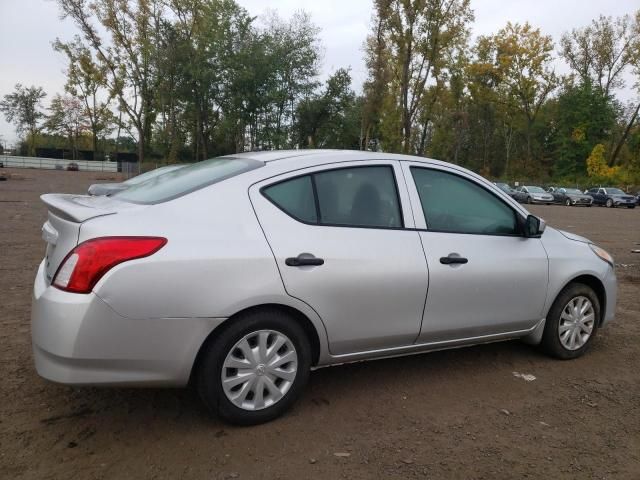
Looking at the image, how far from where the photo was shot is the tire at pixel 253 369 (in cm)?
286

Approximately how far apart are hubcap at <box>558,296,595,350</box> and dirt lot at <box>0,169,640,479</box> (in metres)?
0.18

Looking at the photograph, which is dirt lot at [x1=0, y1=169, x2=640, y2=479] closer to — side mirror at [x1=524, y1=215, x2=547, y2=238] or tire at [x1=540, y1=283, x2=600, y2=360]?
tire at [x1=540, y1=283, x2=600, y2=360]

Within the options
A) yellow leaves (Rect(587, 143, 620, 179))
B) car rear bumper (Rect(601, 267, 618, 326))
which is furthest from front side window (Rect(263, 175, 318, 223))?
yellow leaves (Rect(587, 143, 620, 179))

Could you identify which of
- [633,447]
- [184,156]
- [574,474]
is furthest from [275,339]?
[184,156]

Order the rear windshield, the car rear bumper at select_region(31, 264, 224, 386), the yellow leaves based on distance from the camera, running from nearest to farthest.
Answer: the car rear bumper at select_region(31, 264, 224, 386) → the rear windshield → the yellow leaves

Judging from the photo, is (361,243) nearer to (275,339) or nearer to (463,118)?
(275,339)

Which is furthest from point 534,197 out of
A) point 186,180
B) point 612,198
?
point 186,180

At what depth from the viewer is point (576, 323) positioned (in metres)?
4.28

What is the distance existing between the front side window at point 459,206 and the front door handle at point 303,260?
3.12ft

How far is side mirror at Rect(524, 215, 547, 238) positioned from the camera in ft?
12.9

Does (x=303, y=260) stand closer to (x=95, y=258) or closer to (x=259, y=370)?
(x=259, y=370)

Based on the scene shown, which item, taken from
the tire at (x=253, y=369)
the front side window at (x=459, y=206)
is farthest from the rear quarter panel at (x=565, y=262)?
the tire at (x=253, y=369)

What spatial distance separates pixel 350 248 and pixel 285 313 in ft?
1.84

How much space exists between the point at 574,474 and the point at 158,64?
40503 mm
